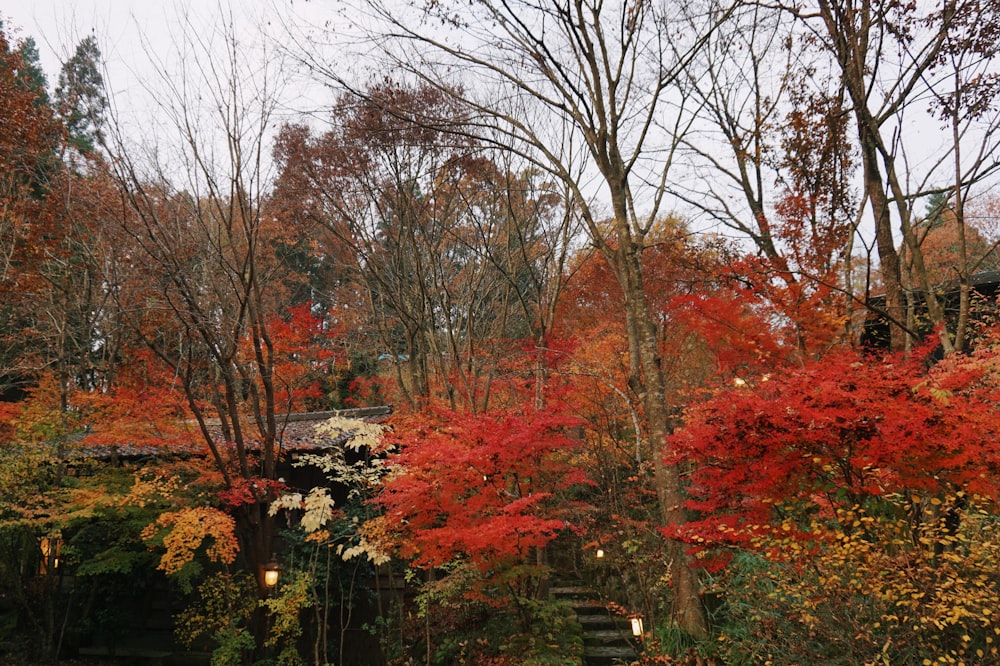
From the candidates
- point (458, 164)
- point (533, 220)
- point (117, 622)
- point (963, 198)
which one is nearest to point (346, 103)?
point (458, 164)

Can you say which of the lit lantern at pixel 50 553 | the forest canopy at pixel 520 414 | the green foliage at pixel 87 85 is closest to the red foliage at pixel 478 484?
the forest canopy at pixel 520 414

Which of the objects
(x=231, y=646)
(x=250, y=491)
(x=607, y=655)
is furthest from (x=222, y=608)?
(x=607, y=655)

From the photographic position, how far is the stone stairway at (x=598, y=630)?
8977 mm

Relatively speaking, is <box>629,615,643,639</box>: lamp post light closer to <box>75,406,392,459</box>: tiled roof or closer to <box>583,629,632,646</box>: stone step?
<box>583,629,632,646</box>: stone step

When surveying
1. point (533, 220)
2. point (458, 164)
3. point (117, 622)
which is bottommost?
point (117, 622)

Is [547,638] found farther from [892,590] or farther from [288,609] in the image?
[892,590]

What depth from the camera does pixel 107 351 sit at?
13.9 metres

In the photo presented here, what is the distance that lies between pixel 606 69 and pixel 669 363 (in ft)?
28.2

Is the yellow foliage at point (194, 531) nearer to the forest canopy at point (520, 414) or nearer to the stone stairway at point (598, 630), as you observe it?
the forest canopy at point (520, 414)

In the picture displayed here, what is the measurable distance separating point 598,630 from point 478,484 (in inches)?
169

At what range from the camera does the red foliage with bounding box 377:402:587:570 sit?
24.2 feet

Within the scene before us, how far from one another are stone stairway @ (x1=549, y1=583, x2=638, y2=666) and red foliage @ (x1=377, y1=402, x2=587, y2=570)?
2265 millimetres

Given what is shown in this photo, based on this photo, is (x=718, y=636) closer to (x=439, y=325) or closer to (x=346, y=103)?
(x=346, y=103)

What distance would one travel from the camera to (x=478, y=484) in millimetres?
7973
